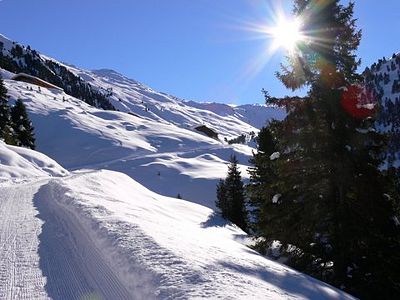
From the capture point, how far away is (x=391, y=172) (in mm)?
13531

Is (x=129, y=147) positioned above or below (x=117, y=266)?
above

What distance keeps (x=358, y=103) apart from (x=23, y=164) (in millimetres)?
24658

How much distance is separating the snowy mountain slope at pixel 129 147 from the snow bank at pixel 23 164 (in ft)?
86.5

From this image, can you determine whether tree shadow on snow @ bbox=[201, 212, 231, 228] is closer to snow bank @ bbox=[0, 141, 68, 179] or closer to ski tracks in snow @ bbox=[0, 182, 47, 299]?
ski tracks in snow @ bbox=[0, 182, 47, 299]

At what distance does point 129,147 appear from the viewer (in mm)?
87875

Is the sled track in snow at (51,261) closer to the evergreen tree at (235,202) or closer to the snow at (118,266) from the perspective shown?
the snow at (118,266)

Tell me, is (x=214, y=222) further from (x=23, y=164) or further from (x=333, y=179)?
(x=23, y=164)

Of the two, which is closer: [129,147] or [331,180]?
[331,180]

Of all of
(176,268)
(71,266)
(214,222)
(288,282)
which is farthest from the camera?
(214,222)

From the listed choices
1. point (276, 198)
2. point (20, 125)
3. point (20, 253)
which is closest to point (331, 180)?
point (276, 198)

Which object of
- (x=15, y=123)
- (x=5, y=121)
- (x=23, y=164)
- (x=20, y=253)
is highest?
(x=15, y=123)

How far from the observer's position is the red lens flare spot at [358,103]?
12797 mm

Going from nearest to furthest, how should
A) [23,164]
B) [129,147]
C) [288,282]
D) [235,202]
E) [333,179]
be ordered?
[288,282], [333,179], [23,164], [235,202], [129,147]

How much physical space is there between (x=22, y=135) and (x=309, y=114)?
4676 centimetres
